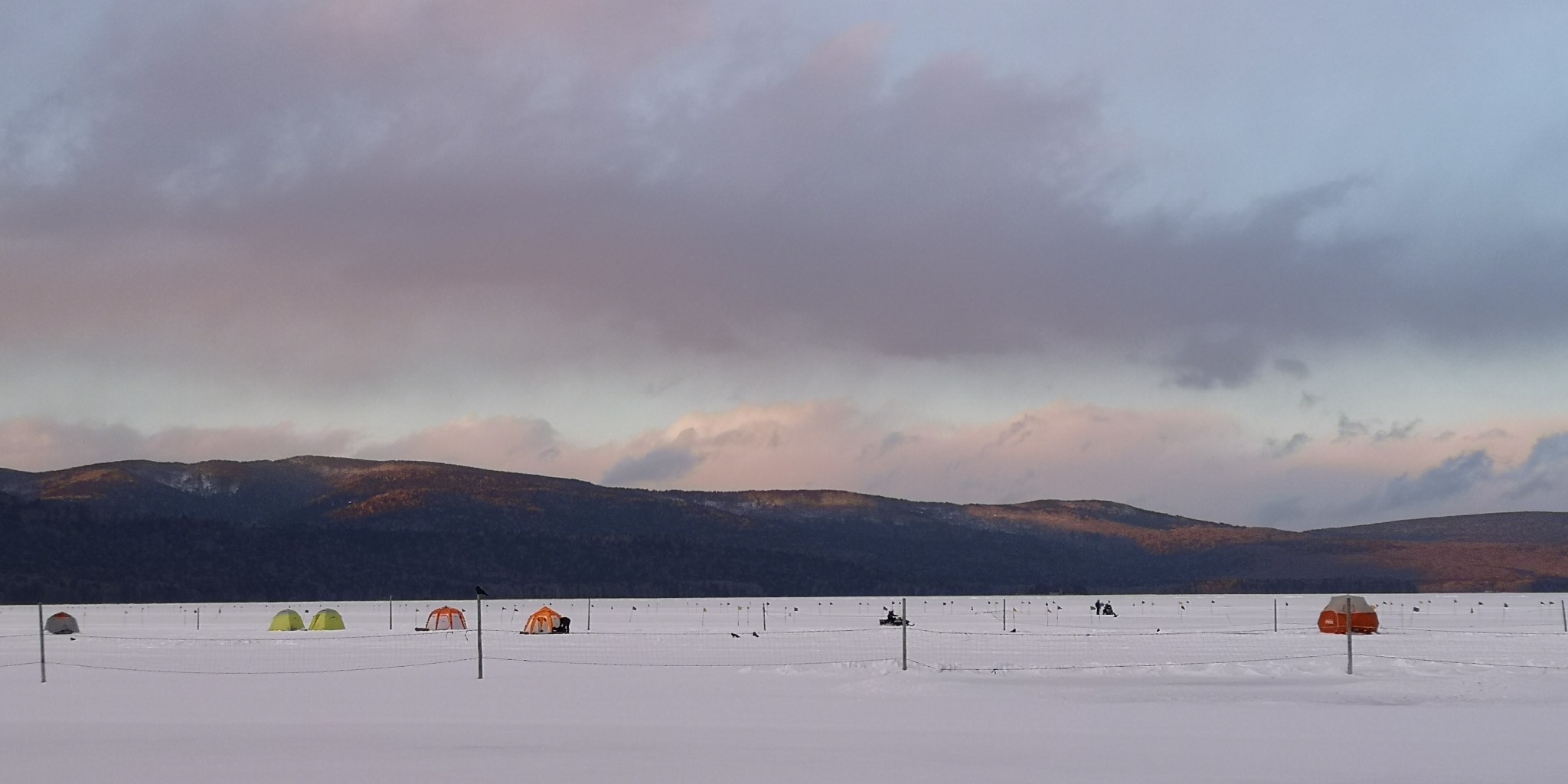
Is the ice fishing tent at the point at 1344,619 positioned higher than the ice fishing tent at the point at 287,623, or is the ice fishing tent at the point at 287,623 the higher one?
the ice fishing tent at the point at 1344,619

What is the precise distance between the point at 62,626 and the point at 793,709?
1880 inches

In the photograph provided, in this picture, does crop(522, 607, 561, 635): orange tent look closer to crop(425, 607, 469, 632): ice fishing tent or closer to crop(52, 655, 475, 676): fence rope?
crop(425, 607, 469, 632): ice fishing tent

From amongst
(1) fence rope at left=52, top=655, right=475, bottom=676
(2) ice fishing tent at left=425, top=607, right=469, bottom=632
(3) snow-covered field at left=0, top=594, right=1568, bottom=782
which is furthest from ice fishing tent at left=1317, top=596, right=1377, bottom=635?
(2) ice fishing tent at left=425, top=607, right=469, bottom=632

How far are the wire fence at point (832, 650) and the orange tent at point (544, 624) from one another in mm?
814

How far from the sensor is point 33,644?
5556cm

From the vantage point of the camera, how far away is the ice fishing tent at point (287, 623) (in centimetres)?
6544

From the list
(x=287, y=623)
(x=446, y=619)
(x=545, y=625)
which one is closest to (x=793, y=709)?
(x=545, y=625)

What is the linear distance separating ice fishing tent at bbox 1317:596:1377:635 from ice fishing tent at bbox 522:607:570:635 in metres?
25.5

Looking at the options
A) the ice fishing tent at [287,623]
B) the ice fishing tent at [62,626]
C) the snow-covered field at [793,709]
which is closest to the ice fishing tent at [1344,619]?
the snow-covered field at [793,709]

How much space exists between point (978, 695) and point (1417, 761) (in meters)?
10.8

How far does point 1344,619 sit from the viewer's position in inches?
2088

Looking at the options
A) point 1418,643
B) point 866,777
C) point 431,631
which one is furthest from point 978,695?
point 431,631

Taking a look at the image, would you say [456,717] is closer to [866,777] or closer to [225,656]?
[866,777]

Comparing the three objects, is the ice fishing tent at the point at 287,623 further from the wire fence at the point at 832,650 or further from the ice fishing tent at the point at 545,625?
the ice fishing tent at the point at 545,625
